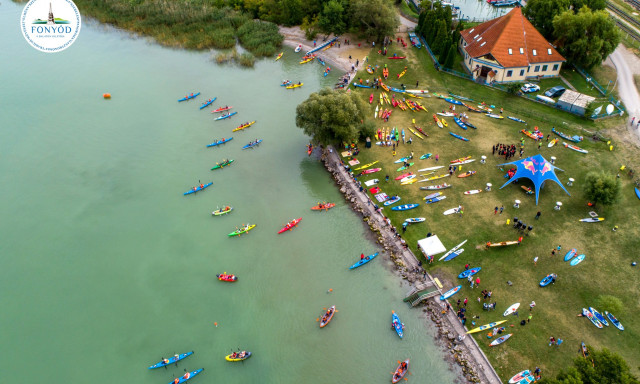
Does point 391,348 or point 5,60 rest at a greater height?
point 5,60

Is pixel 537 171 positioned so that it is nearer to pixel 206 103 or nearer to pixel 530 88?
pixel 530 88

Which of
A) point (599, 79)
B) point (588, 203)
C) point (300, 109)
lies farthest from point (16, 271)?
point (599, 79)

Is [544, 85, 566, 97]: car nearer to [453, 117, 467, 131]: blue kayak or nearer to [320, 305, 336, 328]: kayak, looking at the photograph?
[453, 117, 467, 131]: blue kayak

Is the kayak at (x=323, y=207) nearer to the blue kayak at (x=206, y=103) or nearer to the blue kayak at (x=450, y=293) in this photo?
the blue kayak at (x=450, y=293)

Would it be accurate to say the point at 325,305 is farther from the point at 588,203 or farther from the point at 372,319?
the point at 588,203

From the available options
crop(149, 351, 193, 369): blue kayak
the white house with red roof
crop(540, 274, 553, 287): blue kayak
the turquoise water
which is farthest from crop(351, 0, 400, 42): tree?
crop(149, 351, 193, 369): blue kayak

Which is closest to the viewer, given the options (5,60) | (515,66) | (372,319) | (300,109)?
(372,319)
